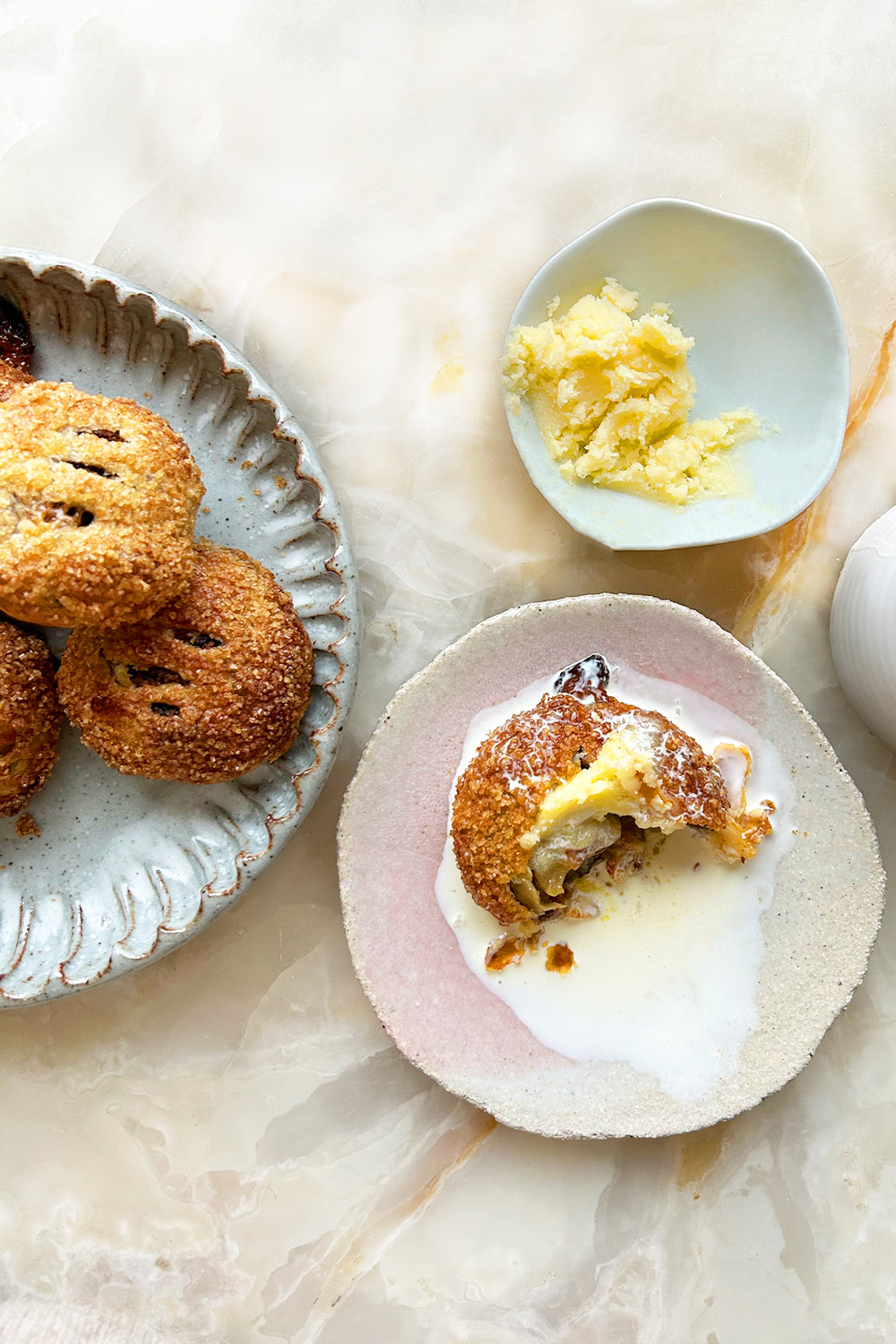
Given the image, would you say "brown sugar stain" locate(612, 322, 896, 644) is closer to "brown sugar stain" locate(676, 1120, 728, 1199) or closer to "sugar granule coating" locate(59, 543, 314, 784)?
"sugar granule coating" locate(59, 543, 314, 784)

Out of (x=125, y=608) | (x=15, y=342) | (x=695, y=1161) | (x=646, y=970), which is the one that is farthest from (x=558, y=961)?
(x=15, y=342)

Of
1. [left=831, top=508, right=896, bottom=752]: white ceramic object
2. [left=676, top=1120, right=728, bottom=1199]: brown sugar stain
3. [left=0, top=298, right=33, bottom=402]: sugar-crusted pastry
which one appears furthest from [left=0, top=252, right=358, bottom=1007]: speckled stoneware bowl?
[left=676, top=1120, right=728, bottom=1199]: brown sugar stain

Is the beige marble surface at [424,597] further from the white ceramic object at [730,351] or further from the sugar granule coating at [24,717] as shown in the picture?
the sugar granule coating at [24,717]

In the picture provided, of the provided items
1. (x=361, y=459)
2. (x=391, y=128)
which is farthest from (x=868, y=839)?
(x=391, y=128)

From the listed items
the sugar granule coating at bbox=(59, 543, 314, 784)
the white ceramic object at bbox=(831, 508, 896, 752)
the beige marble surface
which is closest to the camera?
the sugar granule coating at bbox=(59, 543, 314, 784)

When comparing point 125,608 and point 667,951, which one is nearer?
point 125,608

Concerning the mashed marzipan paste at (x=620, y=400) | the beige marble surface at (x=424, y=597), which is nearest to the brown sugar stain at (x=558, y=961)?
the beige marble surface at (x=424, y=597)

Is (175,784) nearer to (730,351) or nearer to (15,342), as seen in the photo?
(15,342)
